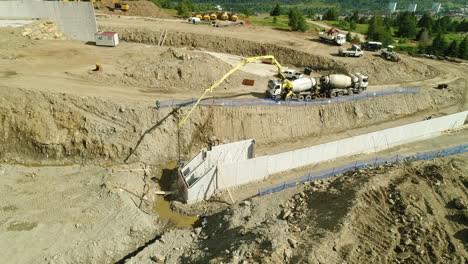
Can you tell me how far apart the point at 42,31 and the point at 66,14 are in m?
4.23

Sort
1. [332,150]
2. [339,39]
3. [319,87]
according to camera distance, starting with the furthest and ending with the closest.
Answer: [339,39] → [319,87] → [332,150]

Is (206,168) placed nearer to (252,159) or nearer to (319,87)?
(252,159)

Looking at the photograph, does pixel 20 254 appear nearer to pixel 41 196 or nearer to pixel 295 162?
pixel 41 196

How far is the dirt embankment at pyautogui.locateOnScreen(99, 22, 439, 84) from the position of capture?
38.0 meters

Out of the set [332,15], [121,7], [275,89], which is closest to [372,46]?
[275,89]

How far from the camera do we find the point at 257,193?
23016mm

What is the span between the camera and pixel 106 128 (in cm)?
2472

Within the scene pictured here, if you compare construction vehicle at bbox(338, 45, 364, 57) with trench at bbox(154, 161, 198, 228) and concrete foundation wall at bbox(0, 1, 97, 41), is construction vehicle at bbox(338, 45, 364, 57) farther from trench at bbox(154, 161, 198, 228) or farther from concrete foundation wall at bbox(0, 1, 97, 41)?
concrete foundation wall at bbox(0, 1, 97, 41)

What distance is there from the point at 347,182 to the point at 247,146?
877cm

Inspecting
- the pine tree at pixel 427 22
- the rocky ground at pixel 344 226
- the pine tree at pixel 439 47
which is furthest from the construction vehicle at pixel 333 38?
the pine tree at pixel 427 22

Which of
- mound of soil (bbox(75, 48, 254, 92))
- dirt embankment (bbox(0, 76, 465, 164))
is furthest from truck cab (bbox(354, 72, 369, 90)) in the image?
mound of soil (bbox(75, 48, 254, 92))

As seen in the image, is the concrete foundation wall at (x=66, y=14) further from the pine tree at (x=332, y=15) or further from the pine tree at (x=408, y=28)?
the pine tree at (x=332, y=15)

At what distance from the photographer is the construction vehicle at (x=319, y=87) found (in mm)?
29688

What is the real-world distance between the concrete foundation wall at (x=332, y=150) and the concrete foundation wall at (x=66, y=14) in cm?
3240
